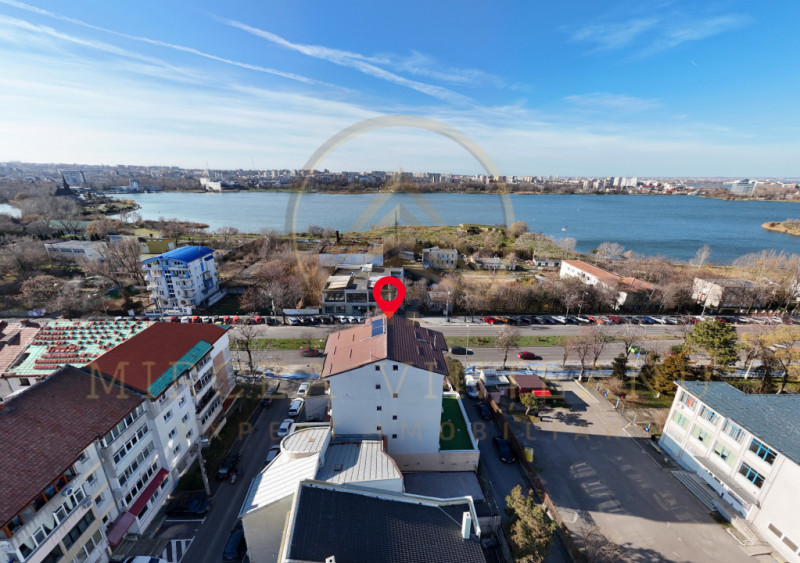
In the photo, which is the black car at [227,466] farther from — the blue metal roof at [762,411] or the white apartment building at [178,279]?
the blue metal roof at [762,411]

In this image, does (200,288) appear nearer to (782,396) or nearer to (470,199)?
(782,396)

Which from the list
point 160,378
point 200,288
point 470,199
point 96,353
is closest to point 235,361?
point 96,353

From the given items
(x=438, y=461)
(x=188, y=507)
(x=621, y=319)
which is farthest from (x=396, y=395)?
(x=621, y=319)

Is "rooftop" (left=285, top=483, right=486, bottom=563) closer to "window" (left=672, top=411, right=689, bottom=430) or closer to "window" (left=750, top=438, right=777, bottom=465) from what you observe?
"window" (left=750, top=438, right=777, bottom=465)

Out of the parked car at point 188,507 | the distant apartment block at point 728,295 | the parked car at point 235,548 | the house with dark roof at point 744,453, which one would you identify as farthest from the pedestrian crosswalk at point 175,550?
the distant apartment block at point 728,295

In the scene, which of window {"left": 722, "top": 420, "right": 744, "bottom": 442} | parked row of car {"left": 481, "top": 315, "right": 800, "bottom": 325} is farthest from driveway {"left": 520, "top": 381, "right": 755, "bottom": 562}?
parked row of car {"left": 481, "top": 315, "right": 800, "bottom": 325}

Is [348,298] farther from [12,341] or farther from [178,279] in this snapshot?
[12,341]
